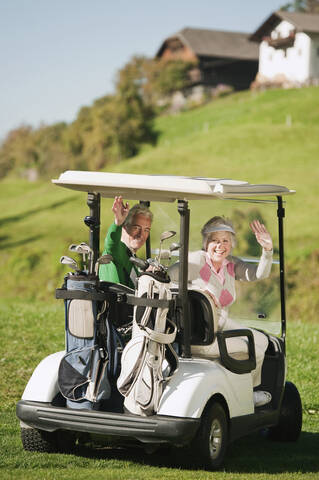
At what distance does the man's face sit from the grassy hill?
14002 mm

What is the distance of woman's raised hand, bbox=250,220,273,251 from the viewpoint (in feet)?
19.3

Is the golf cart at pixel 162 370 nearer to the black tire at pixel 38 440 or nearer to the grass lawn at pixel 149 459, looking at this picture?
the black tire at pixel 38 440

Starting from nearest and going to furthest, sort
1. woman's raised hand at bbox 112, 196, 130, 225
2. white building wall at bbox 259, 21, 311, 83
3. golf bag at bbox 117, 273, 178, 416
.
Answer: golf bag at bbox 117, 273, 178, 416
woman's raised hand at bbox 112, 196, 130, 225
white building wall at bbox 259, 21, 311, 83

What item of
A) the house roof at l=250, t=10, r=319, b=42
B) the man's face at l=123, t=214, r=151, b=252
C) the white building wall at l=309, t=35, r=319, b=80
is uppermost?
the house roof at l=250, t=10, r=319, b=42

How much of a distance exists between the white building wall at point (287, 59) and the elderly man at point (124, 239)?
54.8 m

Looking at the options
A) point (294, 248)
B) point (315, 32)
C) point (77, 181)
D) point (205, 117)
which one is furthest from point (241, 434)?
point (315, 32)

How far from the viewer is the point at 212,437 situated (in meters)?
4.99

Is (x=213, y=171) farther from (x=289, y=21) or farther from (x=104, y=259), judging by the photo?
(x=104, y=259)

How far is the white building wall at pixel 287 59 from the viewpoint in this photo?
199ft

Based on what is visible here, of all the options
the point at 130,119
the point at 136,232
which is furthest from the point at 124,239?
the point at 130,119

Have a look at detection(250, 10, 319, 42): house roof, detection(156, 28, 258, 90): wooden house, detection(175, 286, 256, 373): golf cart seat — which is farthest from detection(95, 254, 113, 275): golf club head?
detection(156, 28, 258, 90): wooden house

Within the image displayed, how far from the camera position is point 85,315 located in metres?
4.88

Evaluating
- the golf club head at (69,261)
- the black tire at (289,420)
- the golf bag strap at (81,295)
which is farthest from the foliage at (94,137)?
the golf bag strap at (81,295)

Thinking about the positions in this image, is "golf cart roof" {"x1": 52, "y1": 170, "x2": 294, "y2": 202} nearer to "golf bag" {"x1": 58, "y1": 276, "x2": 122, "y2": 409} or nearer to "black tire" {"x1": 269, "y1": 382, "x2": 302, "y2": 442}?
"golf bag" {"x1": 58, "y1": 276, "x2": 122, "y2": 409}
